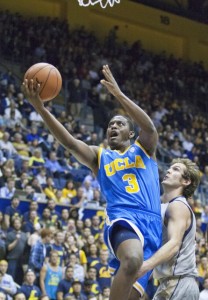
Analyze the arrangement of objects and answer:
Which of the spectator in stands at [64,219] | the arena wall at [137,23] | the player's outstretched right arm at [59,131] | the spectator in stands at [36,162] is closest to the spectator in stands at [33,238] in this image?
the spectator in stands at [64,219]

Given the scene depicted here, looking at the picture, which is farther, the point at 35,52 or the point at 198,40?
the point at 198,40

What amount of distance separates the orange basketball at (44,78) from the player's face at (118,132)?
0.55 metres

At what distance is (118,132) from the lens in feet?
20.1

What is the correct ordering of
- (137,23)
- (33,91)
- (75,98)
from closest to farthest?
(33,91) → (75,98) → (137,23)

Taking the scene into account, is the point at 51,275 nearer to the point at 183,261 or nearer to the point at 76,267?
the point at 76,267

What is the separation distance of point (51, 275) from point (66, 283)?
295 millimetres

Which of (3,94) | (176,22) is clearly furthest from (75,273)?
(176,22)

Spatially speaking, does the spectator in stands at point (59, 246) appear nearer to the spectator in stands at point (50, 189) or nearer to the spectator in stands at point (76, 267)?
the spectator in stands at point (76, 267)

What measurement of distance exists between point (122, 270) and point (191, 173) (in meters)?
1.06

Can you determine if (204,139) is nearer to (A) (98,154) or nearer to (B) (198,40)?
(B) (198,40)

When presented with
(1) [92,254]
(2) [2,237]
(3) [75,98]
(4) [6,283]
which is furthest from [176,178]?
(3) [75,98]

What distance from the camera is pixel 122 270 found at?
550 centimetres

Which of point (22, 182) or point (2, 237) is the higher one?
point (22, 182)

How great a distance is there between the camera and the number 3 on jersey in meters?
5.93
